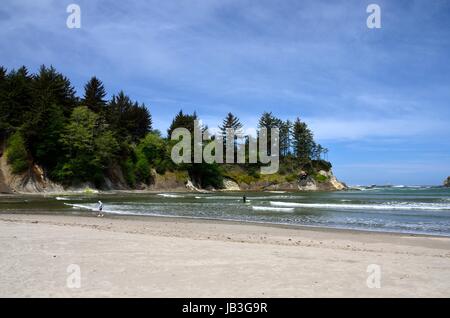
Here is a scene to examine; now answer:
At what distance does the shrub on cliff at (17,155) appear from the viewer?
63.7 m

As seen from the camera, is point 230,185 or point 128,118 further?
point 230,185

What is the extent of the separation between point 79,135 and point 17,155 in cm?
1199

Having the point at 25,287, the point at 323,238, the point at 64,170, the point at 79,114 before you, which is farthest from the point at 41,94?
the point at 25,287

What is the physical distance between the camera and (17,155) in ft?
211

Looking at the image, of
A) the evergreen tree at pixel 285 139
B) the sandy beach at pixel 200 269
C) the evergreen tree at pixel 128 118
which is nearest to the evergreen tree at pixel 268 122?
the evergreen tree at pixel 285 139

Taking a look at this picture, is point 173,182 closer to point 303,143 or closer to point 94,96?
point 94,96

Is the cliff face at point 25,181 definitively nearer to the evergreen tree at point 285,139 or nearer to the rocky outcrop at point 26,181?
the rocky outcrop at point 26,181

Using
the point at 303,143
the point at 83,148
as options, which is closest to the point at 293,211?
the point at 83,148

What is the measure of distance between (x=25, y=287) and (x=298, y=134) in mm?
138547

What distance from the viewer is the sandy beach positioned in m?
7.26

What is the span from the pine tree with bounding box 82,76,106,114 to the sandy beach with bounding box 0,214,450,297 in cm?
7984

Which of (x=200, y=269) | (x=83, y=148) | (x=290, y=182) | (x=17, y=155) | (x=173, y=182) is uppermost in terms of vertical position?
(x=83, y=148)

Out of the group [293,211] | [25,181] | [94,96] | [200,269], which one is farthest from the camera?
[94,96]

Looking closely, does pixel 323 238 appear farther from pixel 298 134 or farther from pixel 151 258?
pixel 298 134
